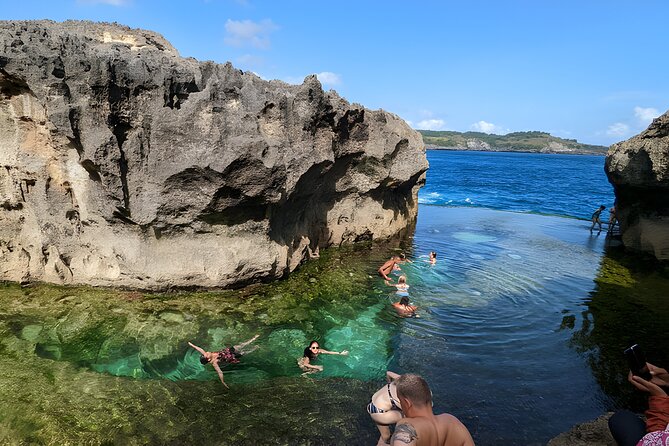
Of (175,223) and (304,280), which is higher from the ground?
(175,223)

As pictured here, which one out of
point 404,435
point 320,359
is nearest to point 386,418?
point 404,435

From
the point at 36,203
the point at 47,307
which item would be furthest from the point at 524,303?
the point at 36,203

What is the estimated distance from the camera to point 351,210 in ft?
60.5

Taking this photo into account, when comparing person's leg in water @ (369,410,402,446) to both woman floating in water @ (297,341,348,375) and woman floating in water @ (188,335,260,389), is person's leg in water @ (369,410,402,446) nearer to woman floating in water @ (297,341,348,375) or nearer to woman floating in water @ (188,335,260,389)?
woman floating in water @ (297,341,348,375)

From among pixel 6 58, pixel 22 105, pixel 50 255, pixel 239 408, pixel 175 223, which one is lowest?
pixel 239 408

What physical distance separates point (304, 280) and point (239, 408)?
21.5ft

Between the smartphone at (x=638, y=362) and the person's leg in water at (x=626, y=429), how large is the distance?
1.00m

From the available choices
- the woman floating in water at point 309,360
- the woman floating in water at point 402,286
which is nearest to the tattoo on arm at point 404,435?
the woman floating in water at point 309,360

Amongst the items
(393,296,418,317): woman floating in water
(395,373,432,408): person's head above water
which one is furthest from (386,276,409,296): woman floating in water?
(395,373,432,408): person's head above water

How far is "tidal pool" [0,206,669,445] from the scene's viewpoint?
711 centimetres

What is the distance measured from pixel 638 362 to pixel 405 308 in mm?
6287

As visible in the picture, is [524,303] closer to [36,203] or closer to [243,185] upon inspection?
[243,185]

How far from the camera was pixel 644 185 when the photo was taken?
1791 cm

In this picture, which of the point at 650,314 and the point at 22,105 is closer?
the point at 22,105
